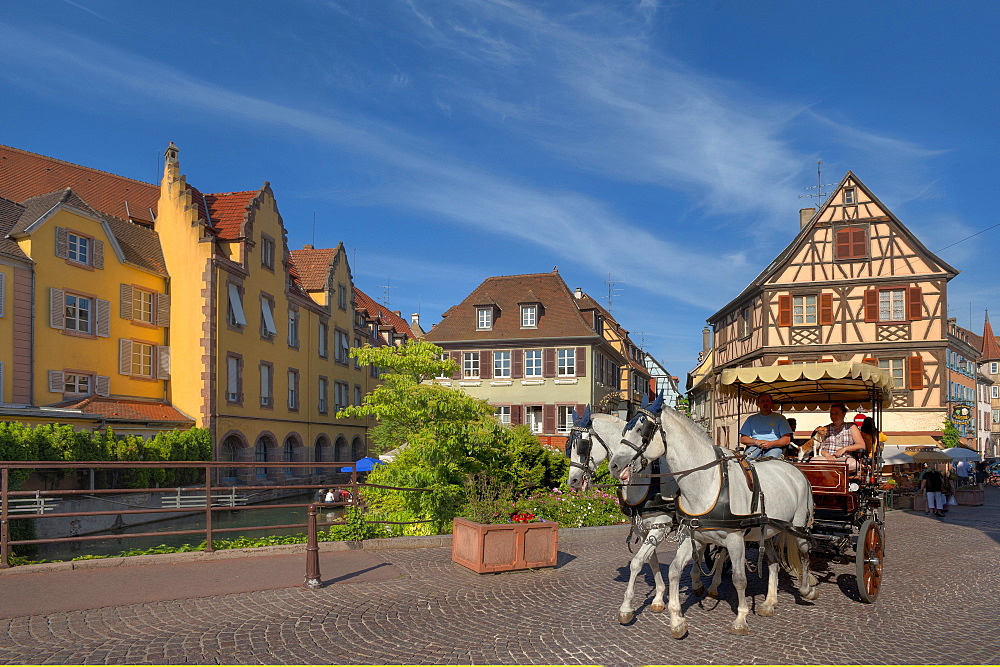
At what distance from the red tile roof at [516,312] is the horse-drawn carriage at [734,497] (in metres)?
31.4

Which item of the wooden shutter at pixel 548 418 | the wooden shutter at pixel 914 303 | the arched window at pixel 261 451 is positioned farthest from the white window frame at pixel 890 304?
the arched window at pixel 261 451

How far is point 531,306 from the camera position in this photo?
1673 inches

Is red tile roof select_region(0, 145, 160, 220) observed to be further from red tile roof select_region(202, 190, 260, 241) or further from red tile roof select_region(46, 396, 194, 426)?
red tile roof select_region(46, 396, 194, 426)

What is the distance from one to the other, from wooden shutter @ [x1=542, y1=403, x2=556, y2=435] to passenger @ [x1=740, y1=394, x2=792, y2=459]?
1223 inches

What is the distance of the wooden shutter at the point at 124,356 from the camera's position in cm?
3061

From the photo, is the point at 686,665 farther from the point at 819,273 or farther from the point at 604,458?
the point at 819,273

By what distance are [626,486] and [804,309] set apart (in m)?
33.0

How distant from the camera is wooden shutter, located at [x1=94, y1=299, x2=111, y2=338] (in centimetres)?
2942

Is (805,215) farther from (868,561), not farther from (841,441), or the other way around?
(868,561)

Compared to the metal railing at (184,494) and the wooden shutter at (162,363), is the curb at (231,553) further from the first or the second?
the wooden shutter at (162,363)

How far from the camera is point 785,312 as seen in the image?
1478 inches

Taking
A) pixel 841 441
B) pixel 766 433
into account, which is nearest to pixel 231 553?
pixel 766 433

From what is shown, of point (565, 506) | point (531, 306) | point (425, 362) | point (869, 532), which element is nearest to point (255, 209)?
point (531, 306)

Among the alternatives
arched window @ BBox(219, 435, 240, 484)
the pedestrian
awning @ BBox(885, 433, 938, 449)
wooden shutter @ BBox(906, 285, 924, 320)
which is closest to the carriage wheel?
the pedestrian
